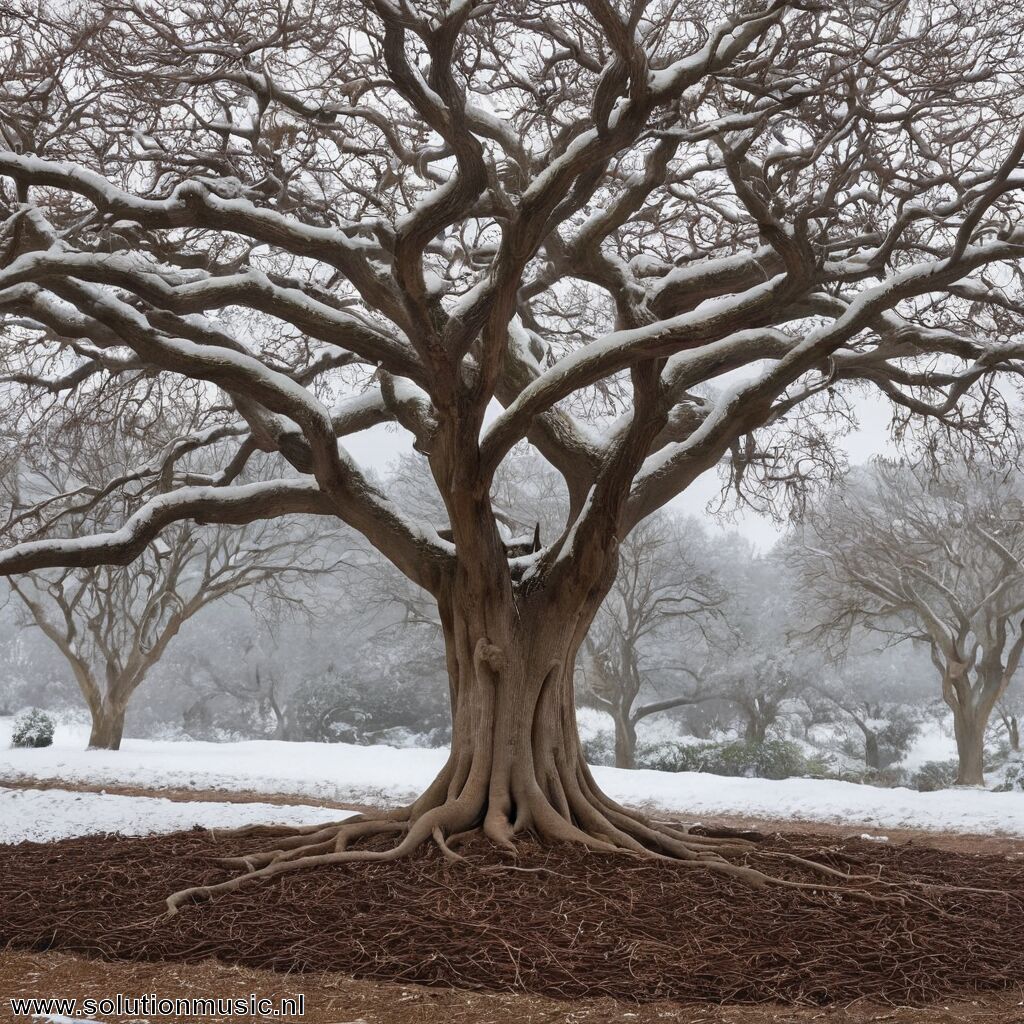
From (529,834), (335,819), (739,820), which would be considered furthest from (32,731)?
(529,834)

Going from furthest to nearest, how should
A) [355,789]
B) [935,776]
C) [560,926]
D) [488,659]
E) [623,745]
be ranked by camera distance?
1. [623,745]
2. [935,776]
3. [355,789]
4. [488,659]
5. [560,926]

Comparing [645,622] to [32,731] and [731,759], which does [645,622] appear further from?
[32,731]

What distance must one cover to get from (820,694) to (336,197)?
24721mm

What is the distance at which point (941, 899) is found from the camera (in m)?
5.75

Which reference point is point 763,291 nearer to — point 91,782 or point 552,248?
point 552,248

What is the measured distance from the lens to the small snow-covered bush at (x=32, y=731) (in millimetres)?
21391

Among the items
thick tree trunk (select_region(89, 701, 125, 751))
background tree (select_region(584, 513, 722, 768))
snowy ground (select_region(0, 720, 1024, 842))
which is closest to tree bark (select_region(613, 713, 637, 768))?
background tree (select_region(584, 513, 722, 768))

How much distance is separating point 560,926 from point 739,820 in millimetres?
7858

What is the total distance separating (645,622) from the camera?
25.5 metres

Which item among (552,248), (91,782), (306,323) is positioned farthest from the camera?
(91,782)

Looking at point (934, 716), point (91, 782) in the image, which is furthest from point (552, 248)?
point (934, 716)

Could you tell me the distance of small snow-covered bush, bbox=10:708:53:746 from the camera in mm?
21391

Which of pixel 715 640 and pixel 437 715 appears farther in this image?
pixel 437 715

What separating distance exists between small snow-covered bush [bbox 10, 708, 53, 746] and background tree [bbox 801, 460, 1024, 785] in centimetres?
1773
